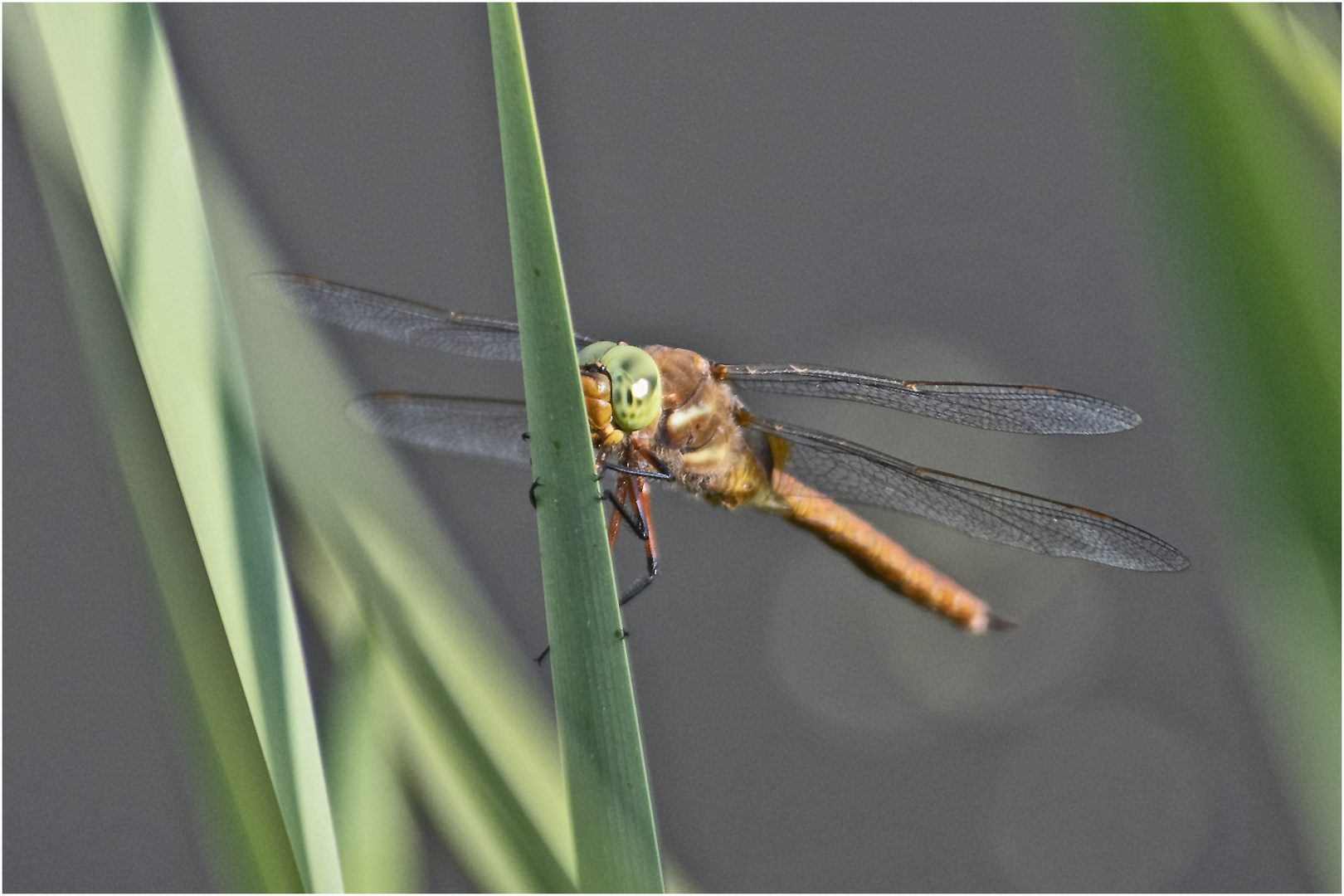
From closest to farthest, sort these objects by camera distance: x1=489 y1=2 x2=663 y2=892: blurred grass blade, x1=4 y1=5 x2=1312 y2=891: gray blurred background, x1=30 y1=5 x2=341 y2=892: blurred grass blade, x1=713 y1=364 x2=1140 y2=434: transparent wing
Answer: x1=489 y1=2 x2=663 y2=892: blurred grass blade < x1=30 y1=5 x2=341 y2=892: blurred grass blade < x1=713 y1=364 x2=1140 y2=434: transparent wing < x1=4 y1=5 x2=1312 y2=891: gray blurred background

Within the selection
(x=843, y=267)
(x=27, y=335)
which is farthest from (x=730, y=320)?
(x=27, y=335)

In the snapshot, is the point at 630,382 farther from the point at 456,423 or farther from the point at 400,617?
the point at 456,423

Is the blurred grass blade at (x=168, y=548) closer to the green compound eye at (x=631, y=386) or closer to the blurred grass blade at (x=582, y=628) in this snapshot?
the blurred grass blade at (x=582, y=628)

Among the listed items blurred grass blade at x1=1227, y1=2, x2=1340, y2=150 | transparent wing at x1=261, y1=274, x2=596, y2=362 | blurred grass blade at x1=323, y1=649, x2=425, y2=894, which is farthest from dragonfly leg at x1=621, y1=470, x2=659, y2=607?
blurred grass blade at x1=1227, y1=2, x2=1340, y2=150

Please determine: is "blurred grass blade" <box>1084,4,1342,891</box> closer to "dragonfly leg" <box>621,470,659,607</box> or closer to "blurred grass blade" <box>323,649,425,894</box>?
"dragonfly leg" <box>621,470,659,607</box>

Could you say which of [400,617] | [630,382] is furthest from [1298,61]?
[400,617]

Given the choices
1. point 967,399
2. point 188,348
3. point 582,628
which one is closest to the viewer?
point 582,628
